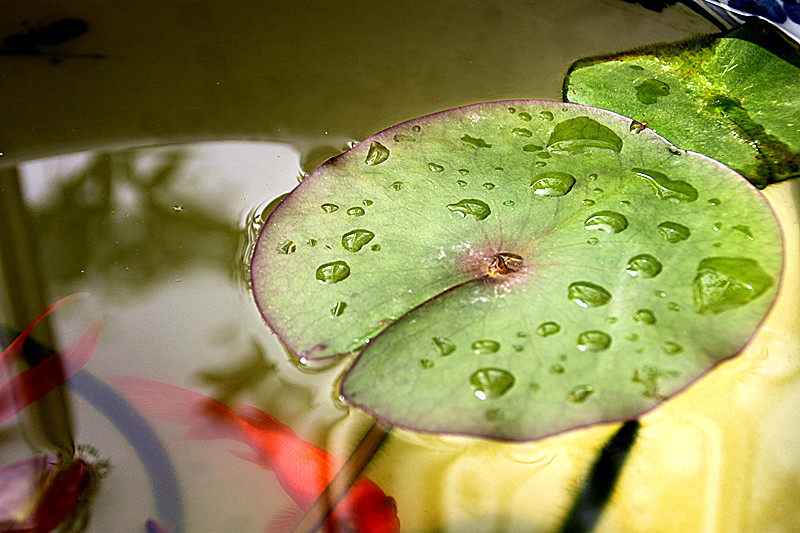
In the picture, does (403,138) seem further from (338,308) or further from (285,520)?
(285,520)

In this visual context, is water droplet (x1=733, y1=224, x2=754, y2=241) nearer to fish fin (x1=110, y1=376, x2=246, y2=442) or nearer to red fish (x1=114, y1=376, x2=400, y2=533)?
red fish (x1=114, y1=376, x2=400, y2=533)

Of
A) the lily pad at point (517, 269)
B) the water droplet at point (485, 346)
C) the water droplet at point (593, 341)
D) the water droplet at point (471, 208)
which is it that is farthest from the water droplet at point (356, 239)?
the water droplet at point (593, 341)

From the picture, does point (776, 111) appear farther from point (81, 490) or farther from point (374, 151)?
point (81, 490)

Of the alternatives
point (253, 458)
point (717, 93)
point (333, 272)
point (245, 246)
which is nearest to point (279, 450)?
point (253, 458)

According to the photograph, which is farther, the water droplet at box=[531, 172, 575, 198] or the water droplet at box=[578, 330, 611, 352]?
the water droplet at box=[531, 172, 575, 198]

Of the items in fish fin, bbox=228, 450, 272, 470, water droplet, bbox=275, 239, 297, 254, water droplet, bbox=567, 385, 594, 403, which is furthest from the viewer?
water droplet, bbox=275, 239, 297, 254

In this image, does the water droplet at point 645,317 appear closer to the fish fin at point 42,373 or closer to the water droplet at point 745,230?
the water droplet at point 745,230

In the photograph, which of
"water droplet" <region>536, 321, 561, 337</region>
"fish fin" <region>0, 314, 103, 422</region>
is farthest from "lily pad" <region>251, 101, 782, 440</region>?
"fish fin" <region>0, 314, 103, 422</region>
